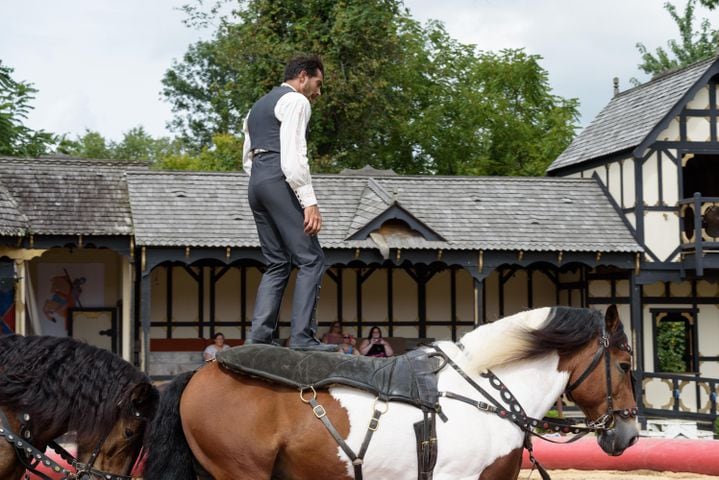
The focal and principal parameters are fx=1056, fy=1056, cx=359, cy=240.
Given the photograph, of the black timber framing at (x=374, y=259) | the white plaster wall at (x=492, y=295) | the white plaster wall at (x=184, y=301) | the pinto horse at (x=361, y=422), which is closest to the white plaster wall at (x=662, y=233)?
the black timber framing at (x=374, y=259)

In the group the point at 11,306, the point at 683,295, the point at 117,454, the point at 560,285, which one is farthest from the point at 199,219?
the point at 117,454

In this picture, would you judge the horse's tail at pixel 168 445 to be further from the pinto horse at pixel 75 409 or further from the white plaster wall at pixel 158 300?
the white plaster wall at pixel 158 300

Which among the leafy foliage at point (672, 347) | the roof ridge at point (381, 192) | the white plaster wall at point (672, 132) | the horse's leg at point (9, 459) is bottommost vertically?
the leafy foliage at point (672, 347)

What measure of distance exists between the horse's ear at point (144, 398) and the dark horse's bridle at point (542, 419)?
1.50 metres

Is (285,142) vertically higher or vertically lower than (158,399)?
higher

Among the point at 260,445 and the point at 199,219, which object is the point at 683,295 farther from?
the point at 260,445

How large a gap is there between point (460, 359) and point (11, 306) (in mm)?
16829

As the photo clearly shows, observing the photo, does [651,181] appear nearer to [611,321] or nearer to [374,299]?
[374,299]

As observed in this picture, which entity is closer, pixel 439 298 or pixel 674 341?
pixel 439 298

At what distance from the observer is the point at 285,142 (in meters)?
5.31

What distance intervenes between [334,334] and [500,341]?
15.6 m

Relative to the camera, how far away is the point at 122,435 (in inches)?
219

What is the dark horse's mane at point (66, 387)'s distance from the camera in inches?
219

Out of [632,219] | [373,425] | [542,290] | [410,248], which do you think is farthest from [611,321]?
[542,290]
